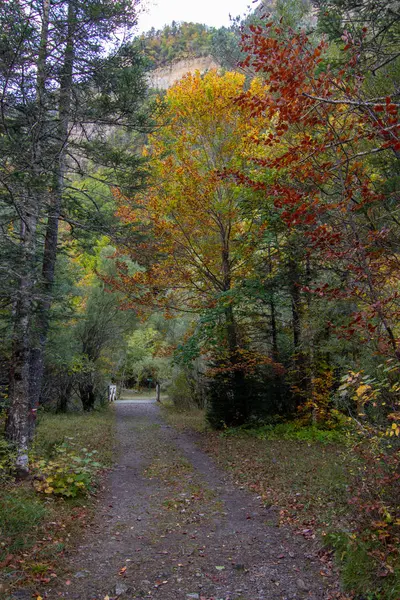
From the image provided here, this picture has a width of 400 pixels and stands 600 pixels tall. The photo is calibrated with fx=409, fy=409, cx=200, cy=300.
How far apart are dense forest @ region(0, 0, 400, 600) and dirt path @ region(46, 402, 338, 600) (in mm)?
811

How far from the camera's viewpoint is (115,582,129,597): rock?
3.93 meters

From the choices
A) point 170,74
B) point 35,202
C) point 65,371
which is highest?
point 170,74

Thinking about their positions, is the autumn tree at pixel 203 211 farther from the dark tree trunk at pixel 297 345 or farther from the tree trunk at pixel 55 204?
the tree trunk at pixel 55 204

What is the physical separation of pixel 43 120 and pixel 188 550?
6.91 meters

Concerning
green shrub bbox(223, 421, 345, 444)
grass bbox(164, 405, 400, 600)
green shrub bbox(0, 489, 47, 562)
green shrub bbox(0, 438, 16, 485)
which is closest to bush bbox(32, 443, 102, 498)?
green shrub bbox(0, 438, 16, 485)

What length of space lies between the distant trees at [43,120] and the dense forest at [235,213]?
0.16 ft

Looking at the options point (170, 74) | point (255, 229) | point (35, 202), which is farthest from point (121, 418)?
point (170, 74)

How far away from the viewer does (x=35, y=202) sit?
6.38m

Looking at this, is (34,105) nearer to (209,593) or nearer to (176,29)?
(209,593)

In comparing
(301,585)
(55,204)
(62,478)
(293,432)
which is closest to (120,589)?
(301,585)

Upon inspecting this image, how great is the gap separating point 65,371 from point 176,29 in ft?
338

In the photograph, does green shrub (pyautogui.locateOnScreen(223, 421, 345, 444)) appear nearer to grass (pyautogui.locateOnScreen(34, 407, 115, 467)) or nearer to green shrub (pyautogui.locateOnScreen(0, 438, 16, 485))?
grass (pyautogui.locateOnScreen(34, 407, 115, 467))

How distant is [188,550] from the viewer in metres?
4.96

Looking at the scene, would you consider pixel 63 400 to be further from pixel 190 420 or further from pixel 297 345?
pixel 297 345
